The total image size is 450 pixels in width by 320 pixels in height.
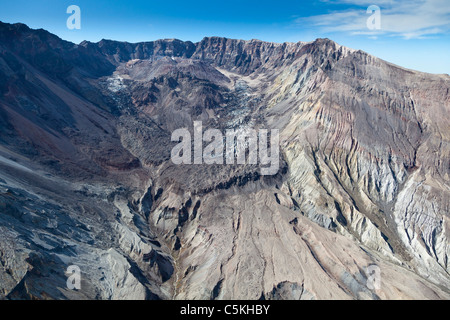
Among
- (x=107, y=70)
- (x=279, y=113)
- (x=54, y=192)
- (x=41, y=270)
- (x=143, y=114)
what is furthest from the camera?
(x=107, y=70)

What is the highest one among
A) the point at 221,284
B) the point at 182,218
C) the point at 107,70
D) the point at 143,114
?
the point at 107,70

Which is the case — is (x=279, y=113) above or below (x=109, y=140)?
above

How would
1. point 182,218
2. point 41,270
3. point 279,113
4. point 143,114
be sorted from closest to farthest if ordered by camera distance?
point 41,270 → point 182,218 → point 279,113 → point 143,114

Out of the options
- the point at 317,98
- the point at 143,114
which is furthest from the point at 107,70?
the point at 317,98

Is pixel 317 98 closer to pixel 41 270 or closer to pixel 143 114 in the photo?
pixel 143 114

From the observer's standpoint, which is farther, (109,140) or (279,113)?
(279,113)

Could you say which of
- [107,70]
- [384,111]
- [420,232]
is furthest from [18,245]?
[107,70]
